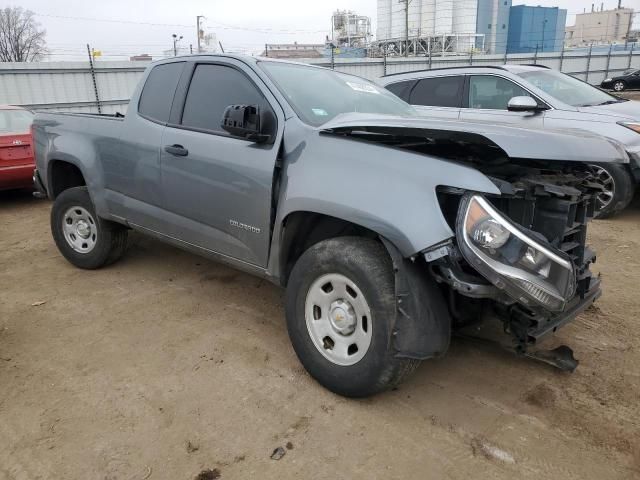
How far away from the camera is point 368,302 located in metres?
2.62

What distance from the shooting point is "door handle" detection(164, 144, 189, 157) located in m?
3.67

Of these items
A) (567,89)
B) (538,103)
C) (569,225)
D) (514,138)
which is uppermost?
(514,138)

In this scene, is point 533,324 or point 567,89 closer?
point 533,324

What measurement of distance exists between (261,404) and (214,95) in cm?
218

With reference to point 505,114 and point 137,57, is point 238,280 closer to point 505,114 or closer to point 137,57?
point 505,114

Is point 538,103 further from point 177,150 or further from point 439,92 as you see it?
point 177,150

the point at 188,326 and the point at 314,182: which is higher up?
the point at 314,182

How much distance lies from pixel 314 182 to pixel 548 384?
1.80 meters

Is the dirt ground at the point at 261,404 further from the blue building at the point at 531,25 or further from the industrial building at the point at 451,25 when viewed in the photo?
the blue building at the point at 531,25

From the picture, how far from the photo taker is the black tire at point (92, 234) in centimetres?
476

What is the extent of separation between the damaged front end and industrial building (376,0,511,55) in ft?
140

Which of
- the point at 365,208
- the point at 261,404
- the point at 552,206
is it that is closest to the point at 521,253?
the point at 552,206

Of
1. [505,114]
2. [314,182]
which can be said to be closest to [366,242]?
[314,182]

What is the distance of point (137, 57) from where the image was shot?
16.9 meters
